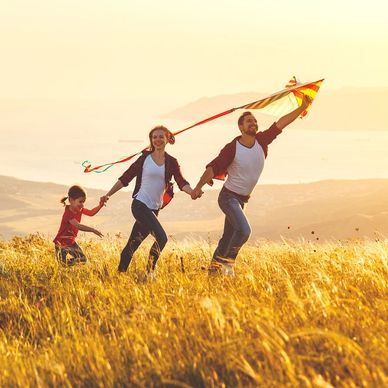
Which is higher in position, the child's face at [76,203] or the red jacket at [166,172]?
the red jacket at [166,172]

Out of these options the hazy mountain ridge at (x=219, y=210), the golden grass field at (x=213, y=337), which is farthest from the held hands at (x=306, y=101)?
the hazy mountain ridge at (x=219, y=210)

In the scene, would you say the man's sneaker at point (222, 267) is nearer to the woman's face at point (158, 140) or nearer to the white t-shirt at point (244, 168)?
the white t-shirt at point (244, 168)

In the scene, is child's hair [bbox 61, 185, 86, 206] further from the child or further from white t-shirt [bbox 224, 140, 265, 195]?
white t-shirt [bbox 224, 140, 265, 195]

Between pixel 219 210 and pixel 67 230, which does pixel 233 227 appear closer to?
pixel 67 230

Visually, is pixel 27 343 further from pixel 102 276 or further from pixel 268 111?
pixel 268 111

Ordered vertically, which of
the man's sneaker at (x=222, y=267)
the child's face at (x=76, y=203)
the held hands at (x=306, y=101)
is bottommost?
the man's sneaker at (x=222, y=267)

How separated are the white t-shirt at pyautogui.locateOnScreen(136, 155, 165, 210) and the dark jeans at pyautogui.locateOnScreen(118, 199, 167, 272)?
69mm

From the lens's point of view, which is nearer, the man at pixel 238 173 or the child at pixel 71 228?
the man at pixel 238 173

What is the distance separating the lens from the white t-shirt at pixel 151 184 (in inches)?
344

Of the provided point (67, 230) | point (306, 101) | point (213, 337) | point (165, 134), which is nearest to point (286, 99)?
point (306, 101)

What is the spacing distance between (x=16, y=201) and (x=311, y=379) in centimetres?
18548

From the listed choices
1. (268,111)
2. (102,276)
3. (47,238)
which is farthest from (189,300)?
(47,238)

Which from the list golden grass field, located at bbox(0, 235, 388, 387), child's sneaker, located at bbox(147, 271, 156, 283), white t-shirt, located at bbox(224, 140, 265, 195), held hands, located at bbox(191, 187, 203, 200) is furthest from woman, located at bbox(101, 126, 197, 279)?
golden grass field, located at bbox(0, 235, 388, 387)

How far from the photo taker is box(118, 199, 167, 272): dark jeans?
28.5 ft
